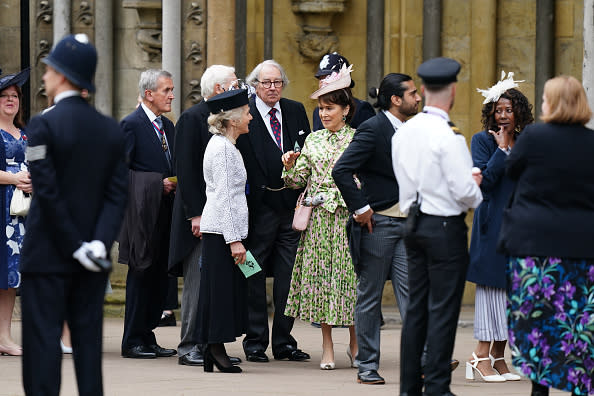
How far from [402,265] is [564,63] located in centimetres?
480

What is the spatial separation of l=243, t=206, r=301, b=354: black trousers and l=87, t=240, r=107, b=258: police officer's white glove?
10.3 feet

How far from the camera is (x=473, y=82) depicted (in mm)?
11328

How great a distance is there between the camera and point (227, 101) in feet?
24.9

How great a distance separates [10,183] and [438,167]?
3.70 meters

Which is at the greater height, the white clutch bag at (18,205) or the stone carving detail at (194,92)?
the stone carving detail at (194,92)

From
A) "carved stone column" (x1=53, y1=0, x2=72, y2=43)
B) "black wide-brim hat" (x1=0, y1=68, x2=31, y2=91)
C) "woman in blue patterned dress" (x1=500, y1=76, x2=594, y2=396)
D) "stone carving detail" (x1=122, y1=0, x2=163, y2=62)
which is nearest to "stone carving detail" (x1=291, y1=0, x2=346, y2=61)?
"stone carving detail" (x1=122, y1=0, x2=163, y2=62)

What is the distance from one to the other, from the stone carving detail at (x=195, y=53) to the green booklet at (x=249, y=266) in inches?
162

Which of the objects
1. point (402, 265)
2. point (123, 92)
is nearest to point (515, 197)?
point (402, 265)

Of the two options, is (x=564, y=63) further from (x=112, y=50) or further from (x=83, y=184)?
(x=83, y=184)

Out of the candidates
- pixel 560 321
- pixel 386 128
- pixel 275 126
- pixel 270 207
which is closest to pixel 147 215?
pixel 270 207

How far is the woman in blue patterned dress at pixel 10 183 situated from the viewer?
8.45m

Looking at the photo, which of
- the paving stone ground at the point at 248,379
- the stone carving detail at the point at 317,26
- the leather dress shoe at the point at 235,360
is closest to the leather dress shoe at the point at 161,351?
the paving stone ground at the point at 248,379

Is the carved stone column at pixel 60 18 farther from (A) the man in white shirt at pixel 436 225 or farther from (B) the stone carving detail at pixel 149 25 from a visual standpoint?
(A) the man in white shirt at pixel 436 225

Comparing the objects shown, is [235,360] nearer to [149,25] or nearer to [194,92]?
[194,92]
